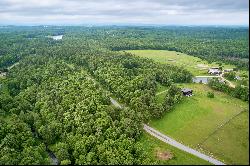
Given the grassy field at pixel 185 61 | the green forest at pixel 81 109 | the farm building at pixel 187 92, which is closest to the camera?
the green forest at pixel 81 109

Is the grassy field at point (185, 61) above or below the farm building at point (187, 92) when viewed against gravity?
above

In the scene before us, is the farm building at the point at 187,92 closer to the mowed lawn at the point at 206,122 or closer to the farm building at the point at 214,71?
the mowed lawn at the point at 206,122

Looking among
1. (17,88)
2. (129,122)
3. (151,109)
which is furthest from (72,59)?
(129,122)

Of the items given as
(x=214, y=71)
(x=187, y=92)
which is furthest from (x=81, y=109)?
(x=214, y=71)

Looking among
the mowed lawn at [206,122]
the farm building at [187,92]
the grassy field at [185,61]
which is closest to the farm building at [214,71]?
the grassy field at [185,61]

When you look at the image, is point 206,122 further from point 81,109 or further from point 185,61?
point 185,61

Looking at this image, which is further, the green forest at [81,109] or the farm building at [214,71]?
the farm building at [214,71]

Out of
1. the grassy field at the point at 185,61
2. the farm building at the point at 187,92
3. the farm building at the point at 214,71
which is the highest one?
the grassy field at the point at 185,61

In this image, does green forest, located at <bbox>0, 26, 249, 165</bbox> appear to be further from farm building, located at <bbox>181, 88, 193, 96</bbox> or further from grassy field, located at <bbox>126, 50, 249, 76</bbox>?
grassy field, located at <bbox>126, 50, 249, 76</bbox>

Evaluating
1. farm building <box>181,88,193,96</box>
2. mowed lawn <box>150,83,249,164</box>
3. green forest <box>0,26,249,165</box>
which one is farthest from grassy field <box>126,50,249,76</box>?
mowed lawn <box>150,83,249,164</box>
